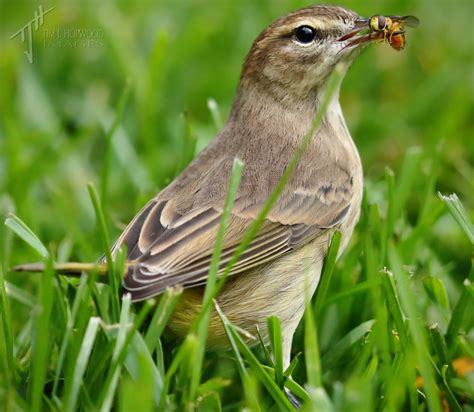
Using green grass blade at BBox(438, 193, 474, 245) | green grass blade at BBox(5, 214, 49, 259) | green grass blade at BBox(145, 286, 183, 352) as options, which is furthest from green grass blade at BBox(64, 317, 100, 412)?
green grass blade at BBox(438, 193, 474, 245)

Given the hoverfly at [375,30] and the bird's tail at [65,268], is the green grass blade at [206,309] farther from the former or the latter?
the hoverfly at [375,30]

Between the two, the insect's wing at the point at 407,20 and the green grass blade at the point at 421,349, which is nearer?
the green grass blade at the point at 421,349

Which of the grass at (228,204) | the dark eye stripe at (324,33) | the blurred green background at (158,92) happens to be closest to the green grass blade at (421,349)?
the grass at (228,204)

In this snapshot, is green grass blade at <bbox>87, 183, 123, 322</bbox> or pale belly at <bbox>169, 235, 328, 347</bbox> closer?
green grass blade at <bbox>87, 183, 123, 322</bbox>

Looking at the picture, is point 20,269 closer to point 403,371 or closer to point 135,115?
point 403,371

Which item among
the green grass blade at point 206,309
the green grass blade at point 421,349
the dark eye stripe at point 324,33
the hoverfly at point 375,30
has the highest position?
the dark eye stripe at point 324,33

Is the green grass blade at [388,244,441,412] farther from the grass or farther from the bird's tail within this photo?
the bird's tail
